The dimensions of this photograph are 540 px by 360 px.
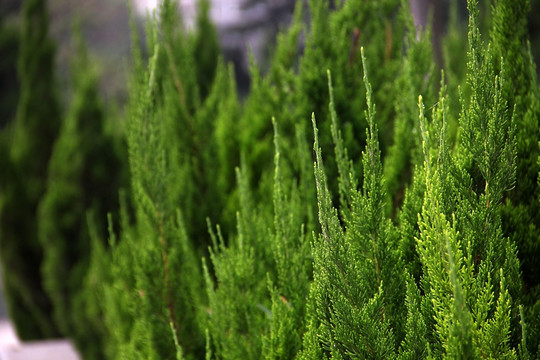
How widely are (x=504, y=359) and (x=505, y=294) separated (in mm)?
164

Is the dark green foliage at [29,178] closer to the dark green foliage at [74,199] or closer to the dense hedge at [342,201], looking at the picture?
the dark green foliage at [74,199]

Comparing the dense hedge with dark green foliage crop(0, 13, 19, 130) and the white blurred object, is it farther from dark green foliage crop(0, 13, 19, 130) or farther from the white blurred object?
dark green foliage crop(0, 13, 19, 130)

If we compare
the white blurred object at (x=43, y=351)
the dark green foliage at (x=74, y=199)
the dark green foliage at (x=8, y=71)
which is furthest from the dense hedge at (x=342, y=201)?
the dark green foliage at (x=8, y=71)

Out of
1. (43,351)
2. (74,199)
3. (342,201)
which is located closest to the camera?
(342,201)

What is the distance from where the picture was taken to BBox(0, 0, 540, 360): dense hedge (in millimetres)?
1647

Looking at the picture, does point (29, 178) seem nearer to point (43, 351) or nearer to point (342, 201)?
point (43, 351)

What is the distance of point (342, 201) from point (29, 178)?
5.23 meters

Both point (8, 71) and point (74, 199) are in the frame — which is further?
point (8, 71)

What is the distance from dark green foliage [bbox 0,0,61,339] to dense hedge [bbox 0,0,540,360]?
201 centimetres

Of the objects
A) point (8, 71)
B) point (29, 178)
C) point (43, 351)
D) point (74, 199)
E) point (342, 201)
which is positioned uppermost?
point (8, 71)

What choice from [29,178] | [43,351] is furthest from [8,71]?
[43,351]

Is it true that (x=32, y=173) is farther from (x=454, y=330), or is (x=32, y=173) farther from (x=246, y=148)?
(x=454, y=330)

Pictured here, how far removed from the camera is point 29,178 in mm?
6531

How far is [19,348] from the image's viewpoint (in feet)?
21.3
